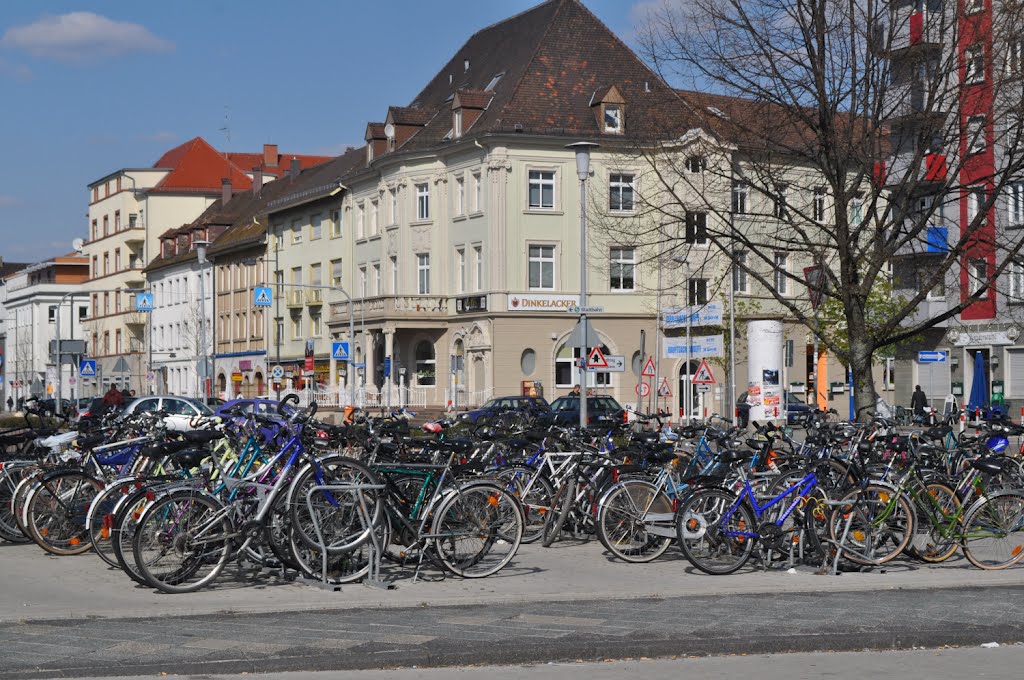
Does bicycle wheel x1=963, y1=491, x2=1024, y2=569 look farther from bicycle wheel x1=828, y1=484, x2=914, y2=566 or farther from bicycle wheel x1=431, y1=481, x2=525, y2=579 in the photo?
bicycle wheel x1=431, y1=481, x2=525, y2=579

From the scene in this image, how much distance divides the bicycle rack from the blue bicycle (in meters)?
2.51

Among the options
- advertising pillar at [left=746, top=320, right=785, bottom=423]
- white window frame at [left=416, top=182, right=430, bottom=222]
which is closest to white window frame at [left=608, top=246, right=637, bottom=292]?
white window frame at [left=416, top=182, right=430, bottom=222]

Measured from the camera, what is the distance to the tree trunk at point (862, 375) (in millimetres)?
21234

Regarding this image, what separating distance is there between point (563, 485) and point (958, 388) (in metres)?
42.5

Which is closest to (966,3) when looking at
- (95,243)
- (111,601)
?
(111,601)

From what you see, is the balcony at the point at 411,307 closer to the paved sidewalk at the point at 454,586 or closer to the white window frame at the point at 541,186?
the white window frame at the point at 541,186

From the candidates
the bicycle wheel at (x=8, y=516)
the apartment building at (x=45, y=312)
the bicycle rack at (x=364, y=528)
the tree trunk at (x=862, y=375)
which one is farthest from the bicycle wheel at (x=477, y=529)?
the apartment building at (x=45, y=312)

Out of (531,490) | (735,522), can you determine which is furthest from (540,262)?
(735,522)

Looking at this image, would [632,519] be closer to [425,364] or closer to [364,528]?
[364,528]

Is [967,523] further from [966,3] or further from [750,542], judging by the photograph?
[966,3]

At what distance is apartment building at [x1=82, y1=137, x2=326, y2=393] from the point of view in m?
106

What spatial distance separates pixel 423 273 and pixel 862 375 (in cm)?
4385

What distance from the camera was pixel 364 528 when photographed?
1170 centimetres

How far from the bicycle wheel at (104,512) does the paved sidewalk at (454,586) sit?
164 mm
